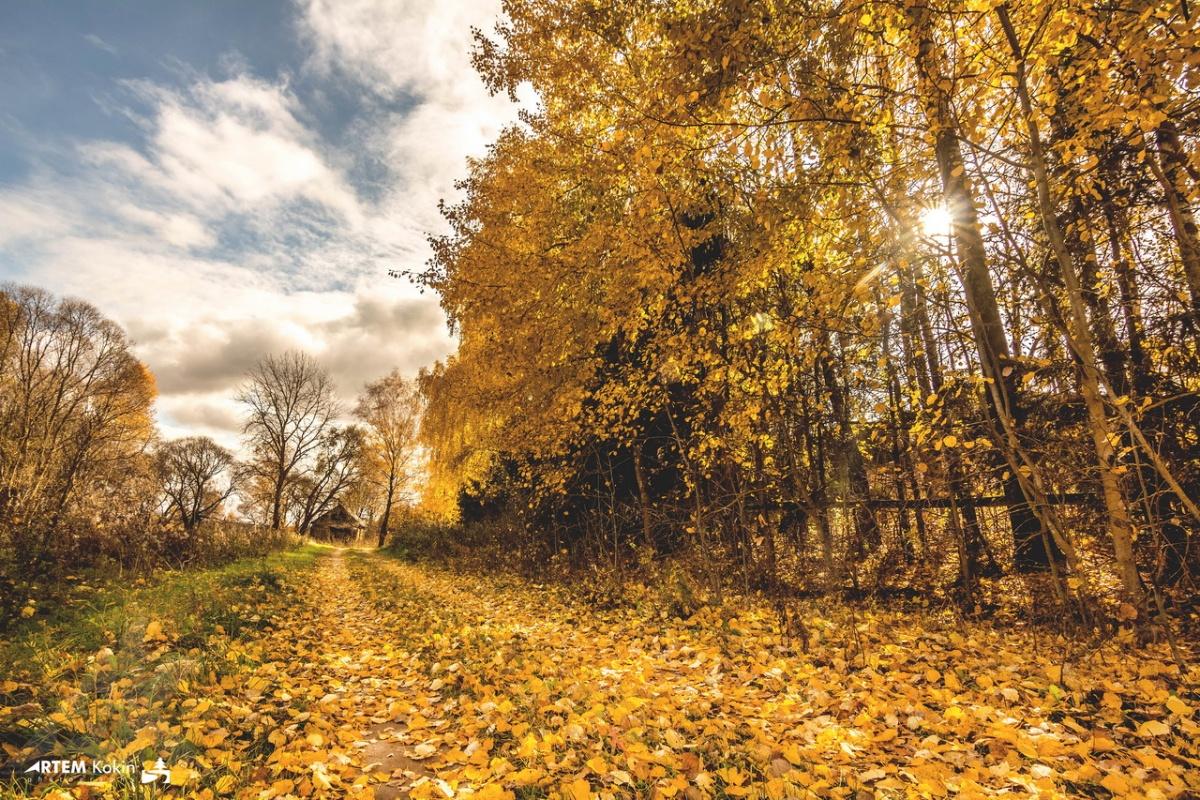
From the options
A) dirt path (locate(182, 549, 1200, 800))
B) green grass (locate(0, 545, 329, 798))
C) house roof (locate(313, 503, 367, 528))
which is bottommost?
dirt path (locate(182, 549, 1200, 800))

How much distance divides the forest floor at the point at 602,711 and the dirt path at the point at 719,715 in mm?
19

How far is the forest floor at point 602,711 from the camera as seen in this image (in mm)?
2787

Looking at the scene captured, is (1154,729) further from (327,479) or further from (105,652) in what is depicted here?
(327,479)

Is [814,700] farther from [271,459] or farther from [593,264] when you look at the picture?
[271,459]

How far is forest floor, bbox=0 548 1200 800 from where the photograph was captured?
2787 millimetres

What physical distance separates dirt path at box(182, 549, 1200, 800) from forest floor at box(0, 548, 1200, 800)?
19 mm

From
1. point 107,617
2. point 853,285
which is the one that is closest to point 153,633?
point 107,617

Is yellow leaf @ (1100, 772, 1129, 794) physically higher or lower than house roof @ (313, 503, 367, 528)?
lower

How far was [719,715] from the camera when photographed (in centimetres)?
381

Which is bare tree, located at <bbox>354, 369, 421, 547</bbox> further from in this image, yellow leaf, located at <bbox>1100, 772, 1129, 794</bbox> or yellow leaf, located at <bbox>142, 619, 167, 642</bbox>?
yellow leaf, located at <bbox>1100, 772, 1129, 794</bbox>

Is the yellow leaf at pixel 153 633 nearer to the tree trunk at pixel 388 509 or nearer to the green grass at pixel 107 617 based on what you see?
the green grass at pixel 107 617

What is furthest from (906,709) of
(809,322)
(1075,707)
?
(809,322)

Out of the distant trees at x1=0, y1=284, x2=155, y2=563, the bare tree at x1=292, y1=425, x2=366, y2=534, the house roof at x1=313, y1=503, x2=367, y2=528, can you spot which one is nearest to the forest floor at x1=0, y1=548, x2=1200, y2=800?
the distant trees at x1=0, y1=284, x2=155, y2=563

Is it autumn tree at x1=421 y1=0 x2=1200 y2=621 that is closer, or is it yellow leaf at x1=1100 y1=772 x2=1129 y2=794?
yellow leaf at x1=1100 y1=772 x2=1129 y2=794
